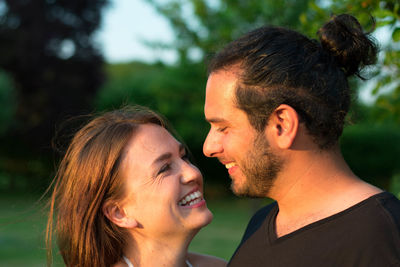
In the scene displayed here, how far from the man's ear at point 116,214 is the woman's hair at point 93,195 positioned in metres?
0.04

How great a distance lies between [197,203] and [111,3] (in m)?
24.5

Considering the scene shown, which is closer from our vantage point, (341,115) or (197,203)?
(341,115)

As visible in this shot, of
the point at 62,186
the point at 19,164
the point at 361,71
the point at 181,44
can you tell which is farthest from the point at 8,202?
the point at 361,71

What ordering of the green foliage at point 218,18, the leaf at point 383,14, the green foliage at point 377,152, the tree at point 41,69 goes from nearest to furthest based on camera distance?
the leaf at point 383,14
the green foliage at point 218,18
the green foliage at point 377,152
the tree at point 41,69

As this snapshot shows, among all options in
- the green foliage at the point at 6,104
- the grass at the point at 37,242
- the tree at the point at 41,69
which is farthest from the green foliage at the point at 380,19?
the green foliage at the point at 6,104

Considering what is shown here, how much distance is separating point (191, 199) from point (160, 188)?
22 centimetres

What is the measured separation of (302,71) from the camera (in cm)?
221

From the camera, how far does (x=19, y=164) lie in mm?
20969

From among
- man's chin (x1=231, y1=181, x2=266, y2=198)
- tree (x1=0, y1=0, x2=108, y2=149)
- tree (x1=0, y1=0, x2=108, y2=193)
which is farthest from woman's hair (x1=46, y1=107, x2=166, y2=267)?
tree (x1=0, y1=0, x2=108, y2=149)

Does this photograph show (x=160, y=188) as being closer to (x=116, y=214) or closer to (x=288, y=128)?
(x=116, y=214)

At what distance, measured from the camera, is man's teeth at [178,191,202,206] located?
2.61 metres

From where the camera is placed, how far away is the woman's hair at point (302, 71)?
7.25ft

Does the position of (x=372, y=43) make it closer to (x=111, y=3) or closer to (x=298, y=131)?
(x=298, y=131)

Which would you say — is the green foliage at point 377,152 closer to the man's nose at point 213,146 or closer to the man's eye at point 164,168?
the man's eye at point 164,168
